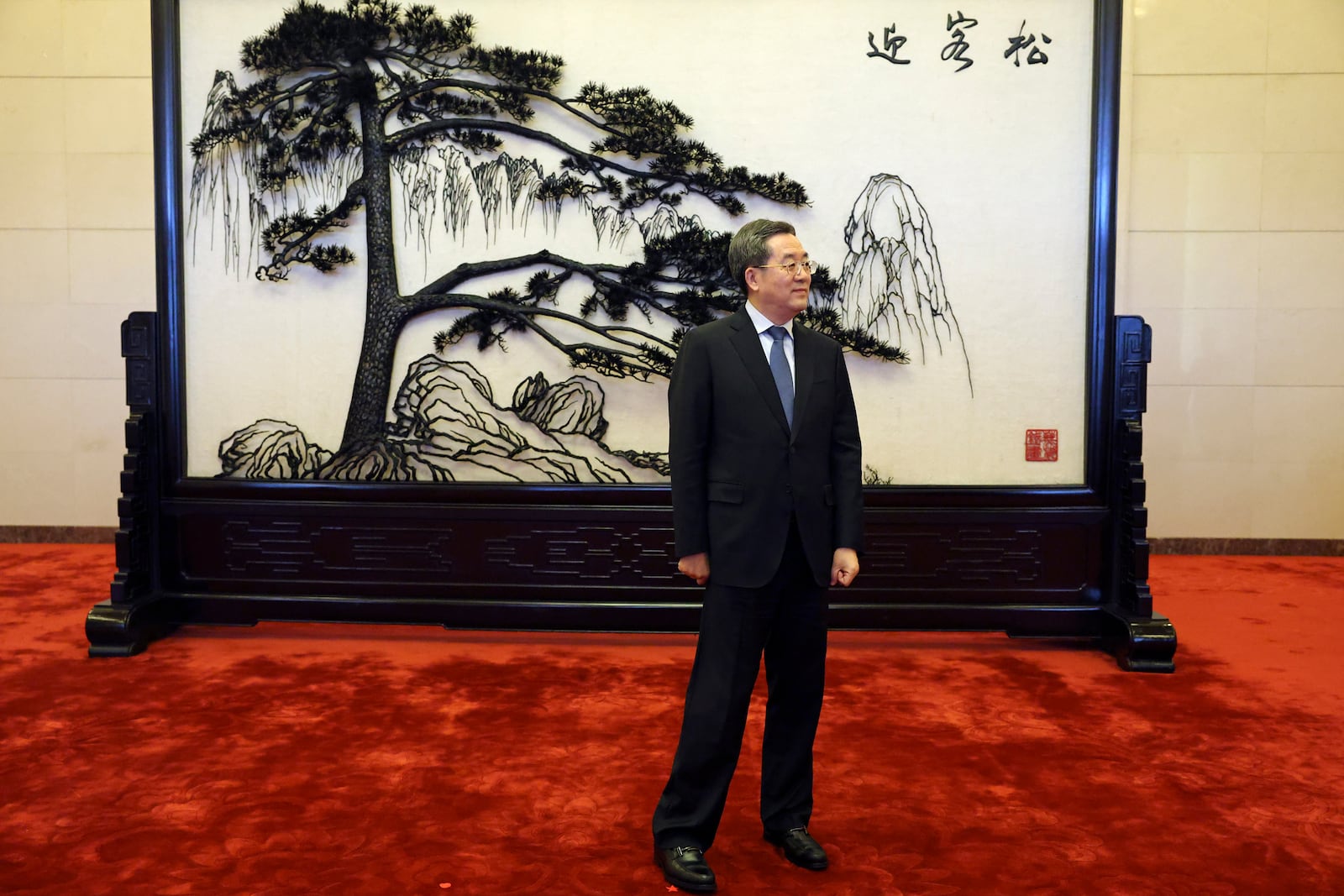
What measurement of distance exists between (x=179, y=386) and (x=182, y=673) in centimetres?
122

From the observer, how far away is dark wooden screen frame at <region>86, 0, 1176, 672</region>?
4176 mm

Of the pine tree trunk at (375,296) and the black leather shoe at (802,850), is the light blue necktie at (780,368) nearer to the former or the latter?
the black leather shoe at (802,850)

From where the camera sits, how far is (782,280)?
7.57ft

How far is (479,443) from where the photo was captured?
434cm

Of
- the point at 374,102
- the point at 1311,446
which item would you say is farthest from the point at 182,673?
the point at 1311,446

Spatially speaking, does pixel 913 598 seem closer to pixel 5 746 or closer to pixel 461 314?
pixel 461 314

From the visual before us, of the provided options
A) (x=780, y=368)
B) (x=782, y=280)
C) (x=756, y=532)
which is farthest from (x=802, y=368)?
(x=756, y=532)

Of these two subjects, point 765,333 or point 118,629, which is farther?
point 118,629

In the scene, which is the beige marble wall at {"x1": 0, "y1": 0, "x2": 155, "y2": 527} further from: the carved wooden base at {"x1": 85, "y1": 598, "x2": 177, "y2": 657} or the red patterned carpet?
the carved wooden base at {"x1": 85, "y1": 598, "x2": 177, "y2": 657}

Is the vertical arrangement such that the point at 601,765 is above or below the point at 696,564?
below

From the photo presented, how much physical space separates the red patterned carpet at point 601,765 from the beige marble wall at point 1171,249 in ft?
6.18

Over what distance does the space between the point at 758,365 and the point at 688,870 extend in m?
1.06

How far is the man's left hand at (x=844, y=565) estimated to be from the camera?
2.35 metres

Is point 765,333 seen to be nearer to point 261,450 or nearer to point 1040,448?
point 1040,448
